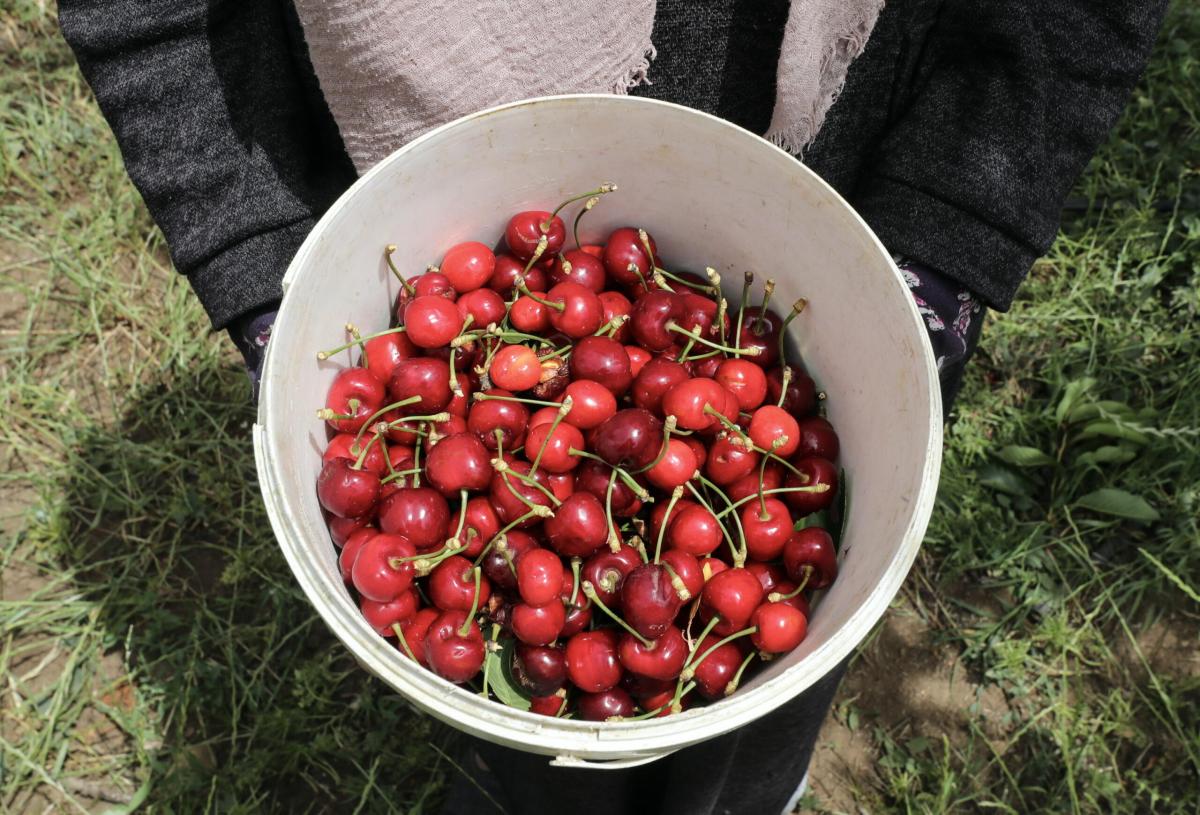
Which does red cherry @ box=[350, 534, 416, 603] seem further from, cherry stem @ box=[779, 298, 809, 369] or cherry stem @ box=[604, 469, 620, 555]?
cherry stem @ box=[779, 298, 809, 369]

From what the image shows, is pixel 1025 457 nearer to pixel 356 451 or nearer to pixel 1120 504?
pixel 1120 504

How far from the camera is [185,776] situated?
2.36 meters

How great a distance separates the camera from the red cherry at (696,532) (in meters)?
1.49

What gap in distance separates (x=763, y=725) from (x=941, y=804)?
73 centimetres

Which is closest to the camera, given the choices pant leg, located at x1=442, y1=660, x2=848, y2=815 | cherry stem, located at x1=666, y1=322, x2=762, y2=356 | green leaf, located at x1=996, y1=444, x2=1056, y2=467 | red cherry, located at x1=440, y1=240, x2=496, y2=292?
cherry stem, located at x1=666, y1=322, x2=762, y2=356

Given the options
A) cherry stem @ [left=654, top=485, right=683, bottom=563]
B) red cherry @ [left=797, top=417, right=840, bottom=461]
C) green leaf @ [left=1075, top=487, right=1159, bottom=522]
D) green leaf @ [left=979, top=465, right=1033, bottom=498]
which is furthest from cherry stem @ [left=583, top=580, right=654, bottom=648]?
green leaf @ [left=1075, top=487, right=1159, bottom=522]

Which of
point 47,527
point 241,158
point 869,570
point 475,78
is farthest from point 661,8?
point 47,527

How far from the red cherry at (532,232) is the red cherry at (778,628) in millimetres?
744

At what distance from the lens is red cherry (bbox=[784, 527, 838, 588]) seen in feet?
4.78

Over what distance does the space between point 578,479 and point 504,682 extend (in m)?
0.36

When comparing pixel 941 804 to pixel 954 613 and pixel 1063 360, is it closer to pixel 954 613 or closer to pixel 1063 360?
pixel 954 613

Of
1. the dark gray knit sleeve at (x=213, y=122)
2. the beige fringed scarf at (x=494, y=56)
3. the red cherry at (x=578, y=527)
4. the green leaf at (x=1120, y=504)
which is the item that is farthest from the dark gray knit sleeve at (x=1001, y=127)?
the green leaf at (x=1120, y=504)

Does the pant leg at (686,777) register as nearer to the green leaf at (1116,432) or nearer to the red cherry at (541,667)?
the red cherry at (541,667)

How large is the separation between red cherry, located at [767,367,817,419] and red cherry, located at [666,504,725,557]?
0.87 feet
